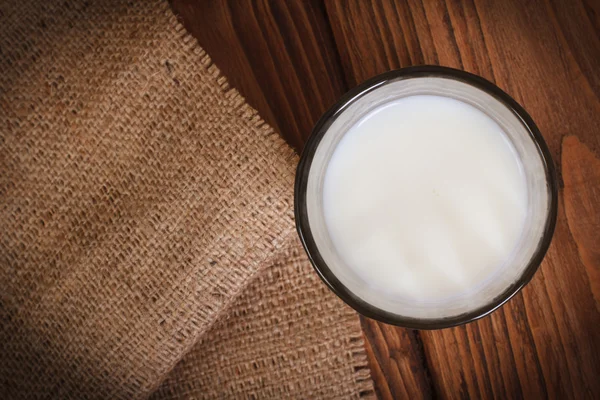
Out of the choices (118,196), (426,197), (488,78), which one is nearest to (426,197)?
(426,197)

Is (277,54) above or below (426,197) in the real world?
above

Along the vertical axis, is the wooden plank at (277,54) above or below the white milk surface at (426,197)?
above

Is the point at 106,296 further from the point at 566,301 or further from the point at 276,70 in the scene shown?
the point at 566,301

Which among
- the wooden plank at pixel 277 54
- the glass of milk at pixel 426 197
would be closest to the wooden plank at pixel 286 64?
the wooden plank at pixel 277 54

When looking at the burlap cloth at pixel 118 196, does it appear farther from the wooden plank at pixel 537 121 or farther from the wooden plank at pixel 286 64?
the wooden plank at pixel 537 121

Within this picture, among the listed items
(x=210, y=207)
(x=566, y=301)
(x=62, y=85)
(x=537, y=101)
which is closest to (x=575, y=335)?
(x=566, y=301)

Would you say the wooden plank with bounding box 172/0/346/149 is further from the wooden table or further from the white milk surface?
the white milk surface

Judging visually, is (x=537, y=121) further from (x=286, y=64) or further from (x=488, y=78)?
(x=286, y=64)
